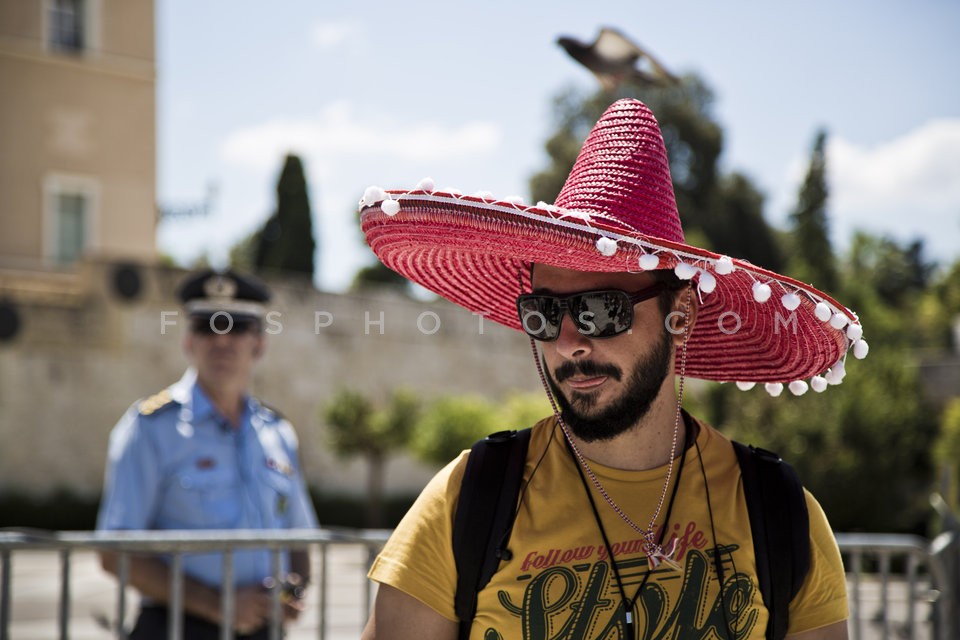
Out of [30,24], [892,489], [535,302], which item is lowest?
[892,489]

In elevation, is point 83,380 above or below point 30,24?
below

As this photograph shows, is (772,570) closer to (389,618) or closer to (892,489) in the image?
(389,618)

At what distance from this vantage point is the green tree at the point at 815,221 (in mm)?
33031

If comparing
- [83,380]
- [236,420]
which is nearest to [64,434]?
[83,380]

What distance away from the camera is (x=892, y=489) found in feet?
53.4

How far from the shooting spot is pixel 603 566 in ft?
6.84

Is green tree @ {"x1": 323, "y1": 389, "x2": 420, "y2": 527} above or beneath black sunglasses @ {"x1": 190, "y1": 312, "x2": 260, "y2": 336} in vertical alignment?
beneath

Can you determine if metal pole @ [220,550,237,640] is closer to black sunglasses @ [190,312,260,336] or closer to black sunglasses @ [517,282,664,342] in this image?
black sunglasses @ [190,312,260,336]

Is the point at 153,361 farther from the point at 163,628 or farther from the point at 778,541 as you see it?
the point at 778,541

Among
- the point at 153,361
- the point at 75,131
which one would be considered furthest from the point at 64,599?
the point at 75,131

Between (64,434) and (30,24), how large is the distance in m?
8.48

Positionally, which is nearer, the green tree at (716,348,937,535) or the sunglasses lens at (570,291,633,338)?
the sunglasses lens at (570,291,633,338)

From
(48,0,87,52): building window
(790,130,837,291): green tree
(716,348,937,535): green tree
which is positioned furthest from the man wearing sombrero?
(790,130,837,291): green tree

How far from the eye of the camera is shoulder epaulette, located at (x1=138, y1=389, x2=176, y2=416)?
4031mm
